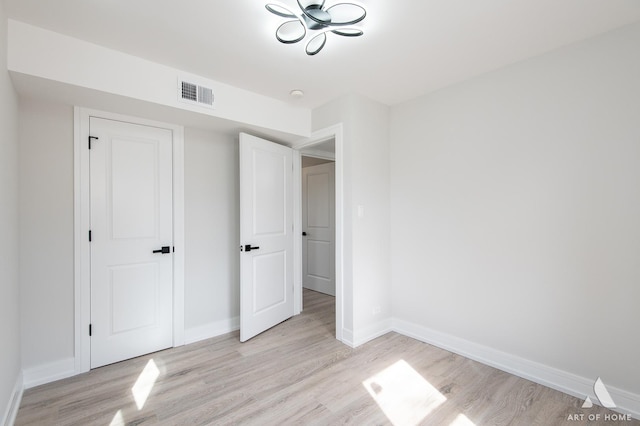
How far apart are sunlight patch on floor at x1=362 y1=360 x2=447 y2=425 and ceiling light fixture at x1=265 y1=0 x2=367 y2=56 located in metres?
2.34

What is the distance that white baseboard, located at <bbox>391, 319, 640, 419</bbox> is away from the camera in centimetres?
190

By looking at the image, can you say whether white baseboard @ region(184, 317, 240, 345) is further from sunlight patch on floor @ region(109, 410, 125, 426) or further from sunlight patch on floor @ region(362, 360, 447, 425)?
sunlight patch on floor @ region(362, 360, 447, 425)

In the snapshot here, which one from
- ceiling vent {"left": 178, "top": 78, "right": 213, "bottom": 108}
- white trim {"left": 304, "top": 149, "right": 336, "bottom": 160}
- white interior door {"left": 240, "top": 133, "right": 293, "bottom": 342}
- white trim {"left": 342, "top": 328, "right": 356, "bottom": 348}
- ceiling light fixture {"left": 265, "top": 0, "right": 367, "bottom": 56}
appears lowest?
white trim {"left": 342, "top": 328, "right": 356, "bottom": 348}

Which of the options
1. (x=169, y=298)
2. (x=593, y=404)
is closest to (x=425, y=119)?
(x=593, y=404)

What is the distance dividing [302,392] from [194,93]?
251 centimetres

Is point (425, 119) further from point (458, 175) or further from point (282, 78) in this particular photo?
point (282, 78)

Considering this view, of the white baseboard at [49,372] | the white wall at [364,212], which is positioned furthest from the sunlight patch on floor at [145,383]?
the white wall at [364,212]

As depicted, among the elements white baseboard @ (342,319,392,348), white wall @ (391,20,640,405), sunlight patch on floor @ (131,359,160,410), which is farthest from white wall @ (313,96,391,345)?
sunlight patch on floor @ (131,359,160,410)

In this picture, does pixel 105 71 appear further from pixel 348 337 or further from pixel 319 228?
pixel 319 228

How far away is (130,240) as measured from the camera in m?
2.66

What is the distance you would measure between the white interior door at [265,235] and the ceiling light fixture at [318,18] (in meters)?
1.30

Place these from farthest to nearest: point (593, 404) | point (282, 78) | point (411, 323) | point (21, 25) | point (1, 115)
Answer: point (411, 323)
point (282, 78)
point (593, 404)
point (21, 25)
point (1, 115)

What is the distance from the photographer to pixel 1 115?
1689 mm

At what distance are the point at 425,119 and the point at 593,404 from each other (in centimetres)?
254
